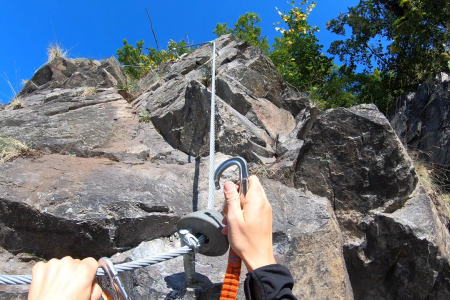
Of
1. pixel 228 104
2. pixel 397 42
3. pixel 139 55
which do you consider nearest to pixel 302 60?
pixel 397 42

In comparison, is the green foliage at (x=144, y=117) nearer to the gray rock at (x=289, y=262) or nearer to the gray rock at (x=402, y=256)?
the gray rock at (x=289, y=262)

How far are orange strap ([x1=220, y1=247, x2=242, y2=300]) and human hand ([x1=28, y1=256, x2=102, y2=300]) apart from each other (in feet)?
1.55

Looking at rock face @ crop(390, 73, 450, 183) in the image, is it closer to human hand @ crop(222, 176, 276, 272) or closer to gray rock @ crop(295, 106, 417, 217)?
gray rock @ crop(295, 106, 417, 217)

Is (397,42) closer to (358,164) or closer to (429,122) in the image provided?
(429,122)

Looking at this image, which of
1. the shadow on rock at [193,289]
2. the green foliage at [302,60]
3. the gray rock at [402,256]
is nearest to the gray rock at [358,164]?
the gray rock at [402,256]

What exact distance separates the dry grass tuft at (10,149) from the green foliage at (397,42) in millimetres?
6726

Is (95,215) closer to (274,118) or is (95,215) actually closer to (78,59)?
(274,118)

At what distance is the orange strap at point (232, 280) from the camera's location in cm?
139

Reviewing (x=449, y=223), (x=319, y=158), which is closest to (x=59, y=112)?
(x=319, y=158)

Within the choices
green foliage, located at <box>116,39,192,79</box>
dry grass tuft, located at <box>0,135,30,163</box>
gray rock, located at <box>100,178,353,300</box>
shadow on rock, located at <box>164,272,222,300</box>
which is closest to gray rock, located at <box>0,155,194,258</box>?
gray rock, located at <box>100,178,353,300</box>

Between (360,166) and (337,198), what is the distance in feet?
1.23

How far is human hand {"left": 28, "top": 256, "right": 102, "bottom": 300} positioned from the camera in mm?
1046

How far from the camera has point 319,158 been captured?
3596 mm

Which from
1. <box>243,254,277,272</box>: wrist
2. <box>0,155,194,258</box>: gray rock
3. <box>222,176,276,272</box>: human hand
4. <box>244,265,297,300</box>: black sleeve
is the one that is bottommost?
<box>244,265,297,300</box>: black sleeve
